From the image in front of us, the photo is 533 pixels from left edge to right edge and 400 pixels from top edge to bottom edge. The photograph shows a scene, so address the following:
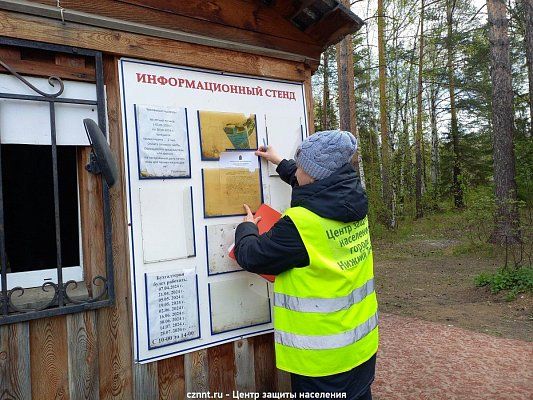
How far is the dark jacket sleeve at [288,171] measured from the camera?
9.70ft

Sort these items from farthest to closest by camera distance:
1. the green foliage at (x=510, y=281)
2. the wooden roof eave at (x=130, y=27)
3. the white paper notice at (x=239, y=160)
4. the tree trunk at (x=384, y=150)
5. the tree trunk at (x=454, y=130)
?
1. the tree trunk at (x=454, y=130)
2. the tree trunk at (x=384, y=150)
3. the green foliage at (x=510, y=281)
4. the white paper notice at (x=239, y=160)
5. the wooden roof eave at (x=130, y=27)

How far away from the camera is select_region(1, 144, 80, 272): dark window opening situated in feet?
8.09

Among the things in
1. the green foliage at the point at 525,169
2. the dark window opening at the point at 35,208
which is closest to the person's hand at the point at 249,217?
the dark window opening at the point at 35,208

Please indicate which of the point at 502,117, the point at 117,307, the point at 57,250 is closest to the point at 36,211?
the point at 57,250

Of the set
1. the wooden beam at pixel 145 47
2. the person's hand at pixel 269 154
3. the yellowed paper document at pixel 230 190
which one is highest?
the wooden beam at pixel 145 47

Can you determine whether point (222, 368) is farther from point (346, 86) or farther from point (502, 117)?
point (346, 86)

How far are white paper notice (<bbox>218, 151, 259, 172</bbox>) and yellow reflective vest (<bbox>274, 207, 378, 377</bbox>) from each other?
701 millimetres

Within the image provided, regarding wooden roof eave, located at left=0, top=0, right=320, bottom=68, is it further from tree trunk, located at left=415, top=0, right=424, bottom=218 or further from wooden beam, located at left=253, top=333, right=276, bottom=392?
tree trunk, located at left=415, top=0, right=424, bottom=218

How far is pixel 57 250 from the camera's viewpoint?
223cm

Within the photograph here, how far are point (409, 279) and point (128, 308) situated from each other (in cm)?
845

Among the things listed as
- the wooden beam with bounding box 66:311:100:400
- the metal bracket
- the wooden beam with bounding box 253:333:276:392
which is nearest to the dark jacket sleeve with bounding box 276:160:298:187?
the wooden beam with bounding box 253:333:276:392

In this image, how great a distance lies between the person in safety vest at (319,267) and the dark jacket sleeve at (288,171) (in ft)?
1.52

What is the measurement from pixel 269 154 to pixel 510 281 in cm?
694

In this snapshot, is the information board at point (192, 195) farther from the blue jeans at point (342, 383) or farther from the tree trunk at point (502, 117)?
the tree trunk at point (502, 117)
